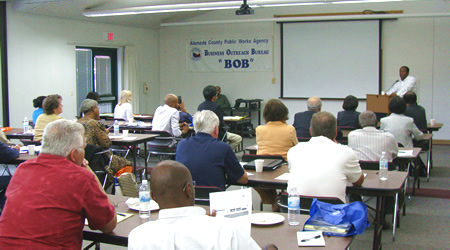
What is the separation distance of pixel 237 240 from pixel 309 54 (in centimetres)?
1059

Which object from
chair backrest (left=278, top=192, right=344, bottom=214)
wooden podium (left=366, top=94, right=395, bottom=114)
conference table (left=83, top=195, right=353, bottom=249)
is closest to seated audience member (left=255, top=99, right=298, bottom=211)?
chair backrest (left=278, top=192, right=344, bottom=214)

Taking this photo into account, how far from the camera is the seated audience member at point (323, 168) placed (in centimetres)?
327

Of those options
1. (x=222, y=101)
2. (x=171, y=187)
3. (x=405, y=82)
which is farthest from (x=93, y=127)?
(x=222, y=101)

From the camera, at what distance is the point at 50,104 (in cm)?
633

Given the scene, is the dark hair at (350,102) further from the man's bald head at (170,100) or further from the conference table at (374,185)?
the conference table at (374,185)

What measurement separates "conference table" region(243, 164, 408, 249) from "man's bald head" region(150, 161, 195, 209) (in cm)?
193

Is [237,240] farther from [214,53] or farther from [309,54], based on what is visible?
[214,53]

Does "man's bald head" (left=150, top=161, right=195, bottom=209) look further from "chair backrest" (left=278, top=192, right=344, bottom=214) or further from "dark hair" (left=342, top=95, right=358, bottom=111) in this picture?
"dark hair" (left=342, top=95, right=358, bottom=111)

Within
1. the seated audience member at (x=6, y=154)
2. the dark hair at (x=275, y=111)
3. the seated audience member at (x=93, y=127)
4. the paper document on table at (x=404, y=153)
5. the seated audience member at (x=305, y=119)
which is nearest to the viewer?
the dark hair at (x=275, y=111)

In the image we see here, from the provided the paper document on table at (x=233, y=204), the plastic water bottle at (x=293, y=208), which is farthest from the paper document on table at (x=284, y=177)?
the paper document on table at (x=233, y=204)

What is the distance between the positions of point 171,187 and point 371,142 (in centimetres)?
343

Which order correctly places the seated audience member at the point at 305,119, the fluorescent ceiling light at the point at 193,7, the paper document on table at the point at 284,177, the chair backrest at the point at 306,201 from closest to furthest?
the chair backrest at the point at 306,201 < the paper document on table at the point at 284,177 < the seated audience member at the point at 305,119 < the fluorescent ceiling light at the point at 193,7

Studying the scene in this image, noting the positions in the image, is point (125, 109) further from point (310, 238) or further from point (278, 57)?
point (310, 238)

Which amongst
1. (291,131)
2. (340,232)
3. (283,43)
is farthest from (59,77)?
(340,232)
